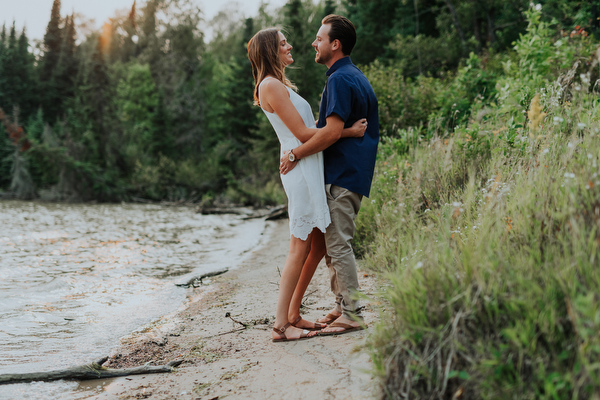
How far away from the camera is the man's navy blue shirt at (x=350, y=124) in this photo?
3158 mm

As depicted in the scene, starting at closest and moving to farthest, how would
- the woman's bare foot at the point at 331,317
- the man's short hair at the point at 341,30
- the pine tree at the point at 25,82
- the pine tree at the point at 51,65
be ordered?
the man's short hair at the point at 341,30, the woman's bare foot at the point at 331,317, the pine tree at the point at 25,82, the pine tree at the point at 51,65

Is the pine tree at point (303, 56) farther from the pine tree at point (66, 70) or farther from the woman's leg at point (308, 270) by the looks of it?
the pine tree at point (66, 70)

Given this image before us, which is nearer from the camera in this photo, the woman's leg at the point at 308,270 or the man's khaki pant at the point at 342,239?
the man's khaki pant at the point at 342,239

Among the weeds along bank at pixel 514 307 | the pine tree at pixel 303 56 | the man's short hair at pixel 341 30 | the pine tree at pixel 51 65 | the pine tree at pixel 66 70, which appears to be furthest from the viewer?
the pine tree at pixel 66 70

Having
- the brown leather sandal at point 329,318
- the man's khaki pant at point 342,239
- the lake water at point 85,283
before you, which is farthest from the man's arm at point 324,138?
the lake water at point 85,283

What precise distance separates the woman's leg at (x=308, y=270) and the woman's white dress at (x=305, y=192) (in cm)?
24

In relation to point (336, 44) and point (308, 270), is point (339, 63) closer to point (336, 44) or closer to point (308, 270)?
point (336, 44)

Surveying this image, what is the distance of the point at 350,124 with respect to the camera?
330 centimetres

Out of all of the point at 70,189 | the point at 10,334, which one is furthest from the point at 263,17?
the point at 10,334

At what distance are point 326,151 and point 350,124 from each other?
10.6 inches

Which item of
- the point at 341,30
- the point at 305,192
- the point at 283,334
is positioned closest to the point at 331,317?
the point at 283,334

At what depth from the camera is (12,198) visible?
3011cm

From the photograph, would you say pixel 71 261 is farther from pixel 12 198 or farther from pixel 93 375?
pixel 12 198

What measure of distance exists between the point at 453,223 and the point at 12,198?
33.4 m
